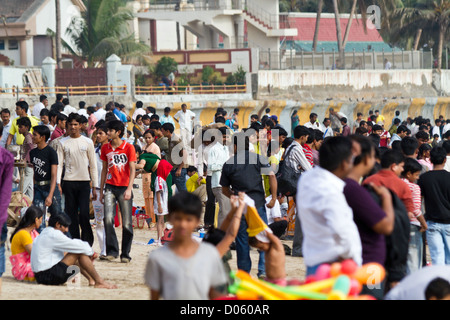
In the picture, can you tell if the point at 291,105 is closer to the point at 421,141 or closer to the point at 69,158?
the point at 421,141

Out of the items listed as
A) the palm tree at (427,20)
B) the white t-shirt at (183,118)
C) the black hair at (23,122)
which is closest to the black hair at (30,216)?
the black hair at (23,122)

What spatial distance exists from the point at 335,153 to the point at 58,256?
4.40 m

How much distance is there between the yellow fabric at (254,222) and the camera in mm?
9000

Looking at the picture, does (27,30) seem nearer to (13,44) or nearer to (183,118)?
(13,44)

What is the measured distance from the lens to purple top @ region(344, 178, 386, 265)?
6.18m

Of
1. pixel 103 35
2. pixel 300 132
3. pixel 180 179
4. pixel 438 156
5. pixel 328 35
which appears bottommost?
pixel 180 179

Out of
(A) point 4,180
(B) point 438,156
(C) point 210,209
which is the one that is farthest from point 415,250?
(C) point 210,209

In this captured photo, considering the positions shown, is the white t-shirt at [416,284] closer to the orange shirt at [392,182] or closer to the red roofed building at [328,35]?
the orange shirt at [392,182]

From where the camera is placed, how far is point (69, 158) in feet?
37.3

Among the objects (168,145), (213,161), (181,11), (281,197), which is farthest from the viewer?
(181,11)

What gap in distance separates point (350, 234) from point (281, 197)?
790 centimetres

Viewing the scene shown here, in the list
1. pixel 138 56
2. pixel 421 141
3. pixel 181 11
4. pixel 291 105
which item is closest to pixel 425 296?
pixel 421 141

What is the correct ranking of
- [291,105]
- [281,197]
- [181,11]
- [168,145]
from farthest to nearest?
1. [181,11]
2. [291,105]
3. [168,145]
4. [281,197]

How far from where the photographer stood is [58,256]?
31.6ft
